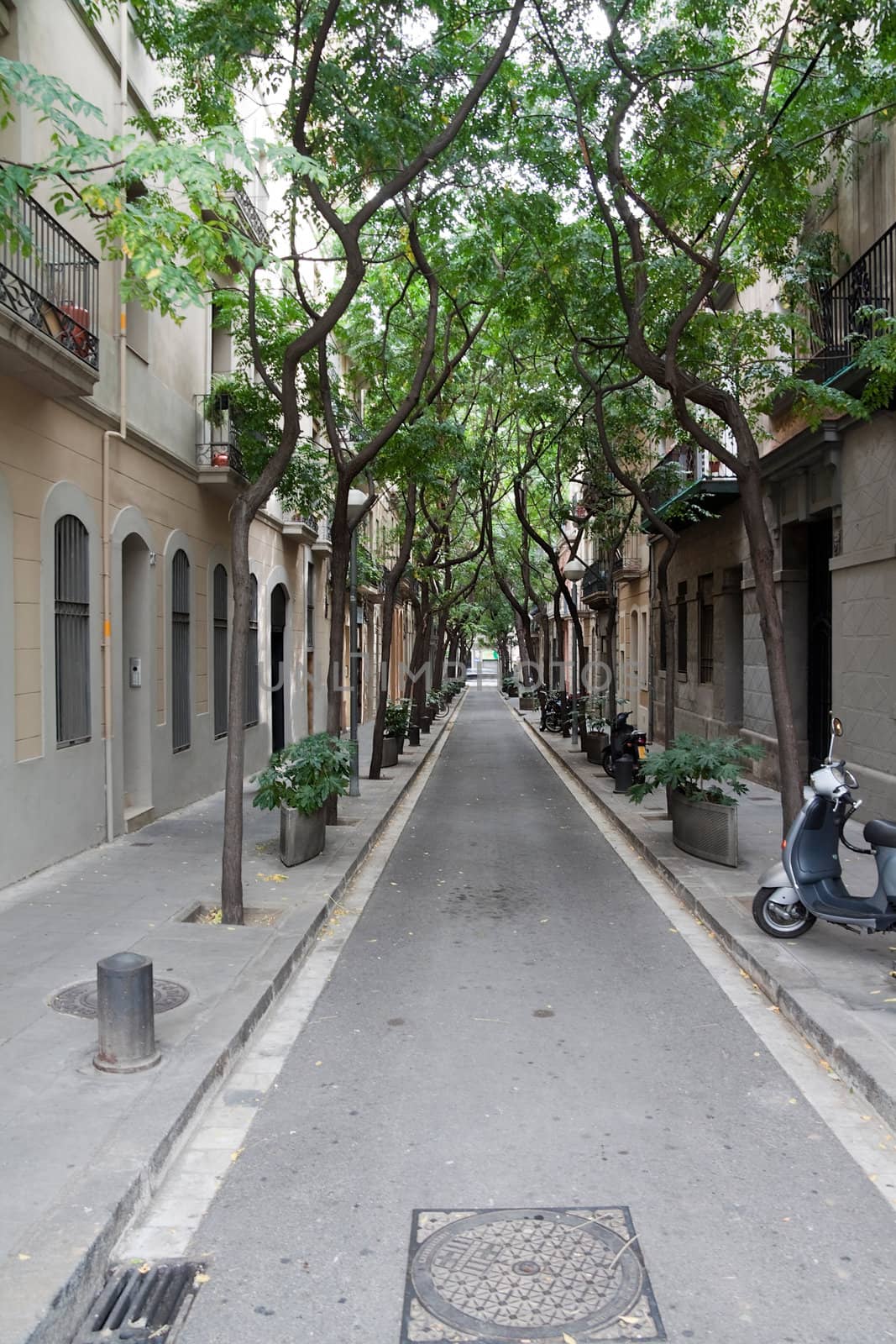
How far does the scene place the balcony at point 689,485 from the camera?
17.4 m

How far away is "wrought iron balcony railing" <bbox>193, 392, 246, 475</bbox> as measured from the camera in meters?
14.7

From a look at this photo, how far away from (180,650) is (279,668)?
699cm

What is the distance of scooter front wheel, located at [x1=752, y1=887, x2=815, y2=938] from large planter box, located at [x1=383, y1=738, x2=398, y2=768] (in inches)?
516

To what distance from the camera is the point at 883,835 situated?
6141 mm

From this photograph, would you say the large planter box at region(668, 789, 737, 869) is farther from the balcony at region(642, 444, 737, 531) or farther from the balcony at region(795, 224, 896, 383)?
the balcony at region(642, 444, 737, 531)

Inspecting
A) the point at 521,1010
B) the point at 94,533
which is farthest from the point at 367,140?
the point at 521,1010

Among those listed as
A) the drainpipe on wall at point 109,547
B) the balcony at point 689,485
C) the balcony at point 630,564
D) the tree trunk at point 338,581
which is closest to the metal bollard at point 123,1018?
the drainpipe on wall at point 109,547

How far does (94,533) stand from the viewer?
1088cm

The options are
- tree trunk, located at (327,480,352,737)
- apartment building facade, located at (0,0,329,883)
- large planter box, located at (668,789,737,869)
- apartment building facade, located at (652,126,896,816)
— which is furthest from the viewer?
tree trunk, located at (327,480,352,737)

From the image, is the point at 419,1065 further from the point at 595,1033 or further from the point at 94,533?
the point at 94,533

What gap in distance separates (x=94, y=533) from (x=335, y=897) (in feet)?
16.0

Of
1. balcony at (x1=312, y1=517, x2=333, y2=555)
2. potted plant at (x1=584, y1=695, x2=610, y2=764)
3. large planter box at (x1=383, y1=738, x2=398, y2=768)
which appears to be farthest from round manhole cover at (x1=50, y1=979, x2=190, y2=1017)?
balcony at (x1=312, y1=517, x2=333, y2=555)

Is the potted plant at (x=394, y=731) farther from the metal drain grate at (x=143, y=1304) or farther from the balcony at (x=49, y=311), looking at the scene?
the metal drain grate at (x=143, y=1304)

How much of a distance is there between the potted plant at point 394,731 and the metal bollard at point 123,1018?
1471cm
